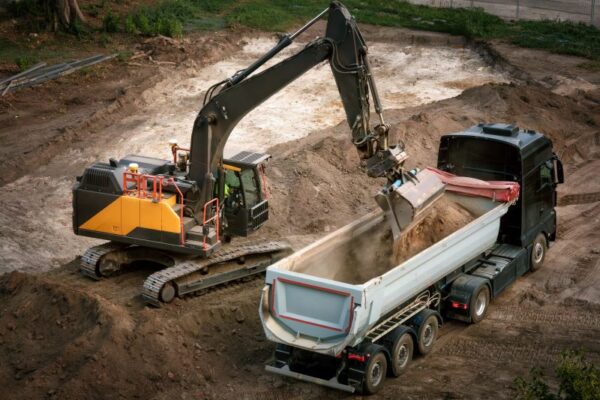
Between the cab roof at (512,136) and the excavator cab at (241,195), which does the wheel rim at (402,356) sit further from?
the cab roof at (512,136)

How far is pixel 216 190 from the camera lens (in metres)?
17.0

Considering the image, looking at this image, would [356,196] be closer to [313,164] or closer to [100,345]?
[313,164]

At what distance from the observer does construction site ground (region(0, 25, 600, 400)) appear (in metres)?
14.3

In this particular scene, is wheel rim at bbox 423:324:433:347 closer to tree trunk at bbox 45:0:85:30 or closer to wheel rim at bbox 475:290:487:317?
wheel rim at bbox 475:290:487:317

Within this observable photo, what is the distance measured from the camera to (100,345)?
1436 centimetres

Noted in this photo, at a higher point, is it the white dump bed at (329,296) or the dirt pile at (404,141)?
the white dump bed at (329,296)

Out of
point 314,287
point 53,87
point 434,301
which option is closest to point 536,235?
point 434,301

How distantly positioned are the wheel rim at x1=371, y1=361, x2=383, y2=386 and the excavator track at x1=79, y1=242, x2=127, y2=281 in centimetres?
577

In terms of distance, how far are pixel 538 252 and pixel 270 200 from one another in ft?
19.8

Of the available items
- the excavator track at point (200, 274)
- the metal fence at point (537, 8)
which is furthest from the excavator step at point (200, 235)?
the metal fence at point (537, 8)

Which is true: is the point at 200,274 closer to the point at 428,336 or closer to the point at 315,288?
the point at 315,288

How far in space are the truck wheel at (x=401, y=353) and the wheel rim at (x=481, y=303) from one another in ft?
6.96

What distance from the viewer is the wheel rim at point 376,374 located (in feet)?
45.1

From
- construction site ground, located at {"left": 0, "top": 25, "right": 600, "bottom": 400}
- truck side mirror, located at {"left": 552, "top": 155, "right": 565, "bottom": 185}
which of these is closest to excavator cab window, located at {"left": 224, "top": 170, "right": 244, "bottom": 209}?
construction site ground, located at {"left": 0, "top": 25, "right": 600, "bottom": 400}
